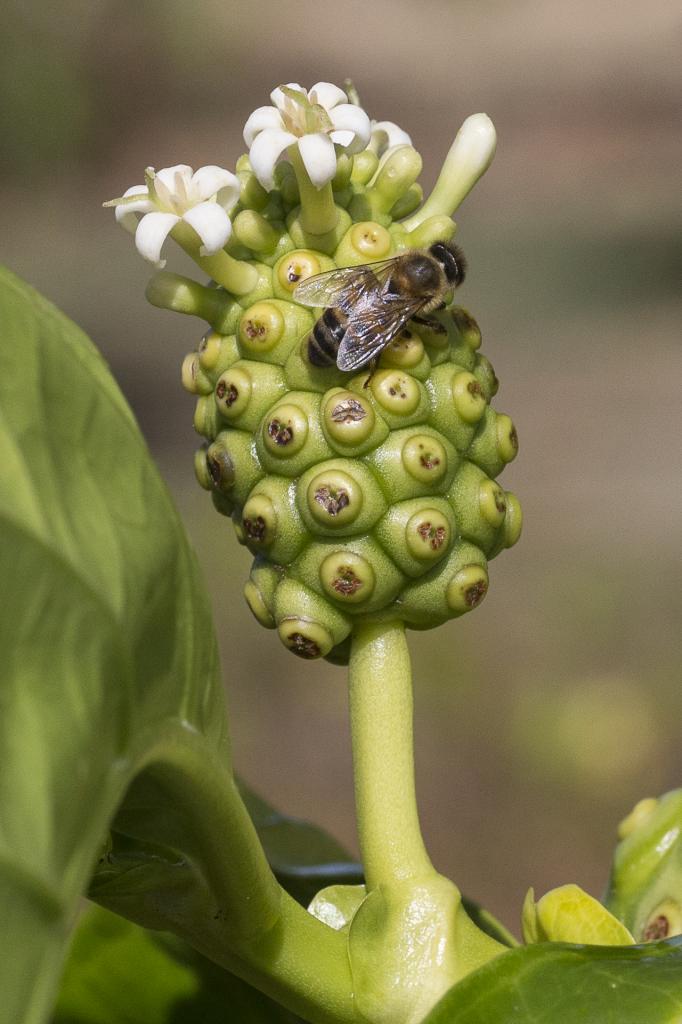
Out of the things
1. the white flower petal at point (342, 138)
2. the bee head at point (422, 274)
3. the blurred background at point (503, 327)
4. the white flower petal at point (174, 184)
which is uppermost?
the white flower petal at point (342, 138)

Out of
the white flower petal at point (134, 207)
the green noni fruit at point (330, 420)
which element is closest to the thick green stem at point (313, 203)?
the green noni fruit at point (330, 420)

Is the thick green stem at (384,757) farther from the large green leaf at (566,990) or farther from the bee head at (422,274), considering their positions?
the bee head at (422,274)

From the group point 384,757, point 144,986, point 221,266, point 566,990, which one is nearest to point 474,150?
point 221,266

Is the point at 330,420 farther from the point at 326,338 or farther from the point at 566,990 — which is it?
the point at 566,990

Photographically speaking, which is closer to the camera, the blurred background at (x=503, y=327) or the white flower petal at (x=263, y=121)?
the white flower petal at (x=263, y=121)

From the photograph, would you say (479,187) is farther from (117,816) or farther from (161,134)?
(117,816)

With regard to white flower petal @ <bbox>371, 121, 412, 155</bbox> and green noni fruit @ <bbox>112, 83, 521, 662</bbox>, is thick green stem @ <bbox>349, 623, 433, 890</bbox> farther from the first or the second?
white flower petal @ <bbox>371, 121, 412, 155</bbox>

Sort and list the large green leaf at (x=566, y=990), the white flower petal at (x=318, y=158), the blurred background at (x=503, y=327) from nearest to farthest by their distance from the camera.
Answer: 1. the large green leaf at (x=566, y=990)
2. the white flower petal at (x=318, y=158)
3. the blurred background at (x=503, y=327)
